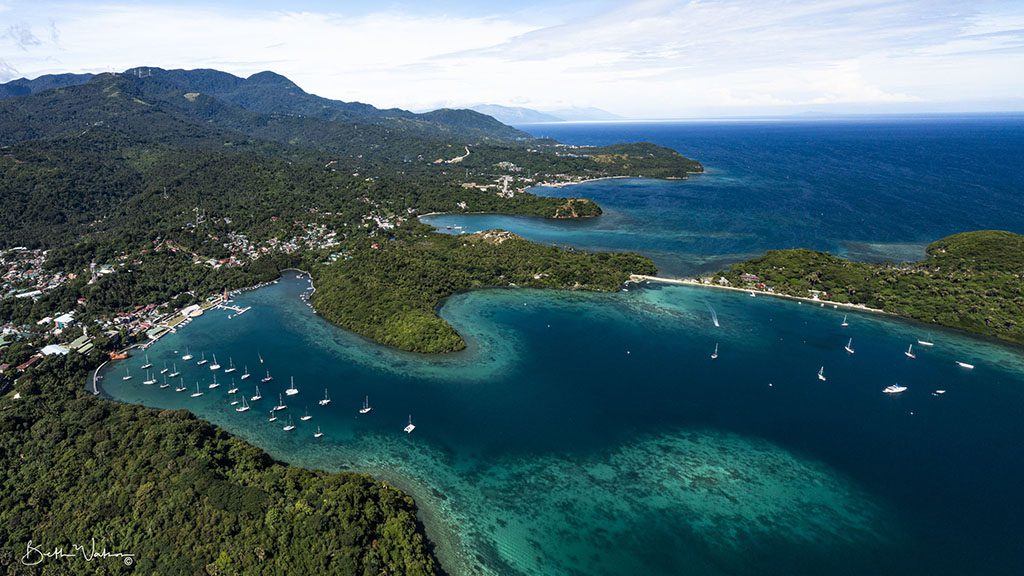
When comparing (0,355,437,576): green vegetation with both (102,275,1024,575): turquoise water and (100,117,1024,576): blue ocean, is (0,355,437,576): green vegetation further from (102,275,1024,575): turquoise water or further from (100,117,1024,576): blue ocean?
(100,117,1024,576): blue ocean

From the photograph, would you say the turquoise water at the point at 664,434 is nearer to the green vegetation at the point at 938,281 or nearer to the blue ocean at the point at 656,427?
the blue ocean at the point at 656,427

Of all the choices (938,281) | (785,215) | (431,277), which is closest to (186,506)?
(431,277)

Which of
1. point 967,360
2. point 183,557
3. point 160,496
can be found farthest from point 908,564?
point 160,496

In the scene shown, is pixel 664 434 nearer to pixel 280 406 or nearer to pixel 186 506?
pixel 280 406

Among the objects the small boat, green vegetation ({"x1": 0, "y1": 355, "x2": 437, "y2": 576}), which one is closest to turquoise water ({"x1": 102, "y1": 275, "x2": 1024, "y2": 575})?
the small boat

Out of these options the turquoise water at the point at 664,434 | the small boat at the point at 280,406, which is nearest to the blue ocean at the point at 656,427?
the turquoise water at the point at 664,434
